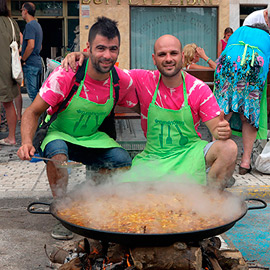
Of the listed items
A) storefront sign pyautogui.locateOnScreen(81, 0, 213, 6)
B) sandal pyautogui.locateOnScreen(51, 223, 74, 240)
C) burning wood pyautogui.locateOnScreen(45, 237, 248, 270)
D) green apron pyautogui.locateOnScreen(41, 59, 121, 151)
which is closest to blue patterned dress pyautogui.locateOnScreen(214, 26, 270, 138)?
green apron pyautogui.locateOnScreen(41, 59, 121, 151)

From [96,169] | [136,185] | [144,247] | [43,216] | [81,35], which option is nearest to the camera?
[144,247]

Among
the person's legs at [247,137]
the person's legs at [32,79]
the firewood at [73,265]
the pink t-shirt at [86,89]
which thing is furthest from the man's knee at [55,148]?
the person's legs at [32,79]

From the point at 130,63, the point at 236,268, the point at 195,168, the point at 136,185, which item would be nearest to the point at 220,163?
the point at 195,168

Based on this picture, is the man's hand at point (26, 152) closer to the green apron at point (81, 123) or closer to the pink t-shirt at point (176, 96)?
the green apron at point (81, 123)

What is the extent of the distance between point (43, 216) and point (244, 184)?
223 centimetres

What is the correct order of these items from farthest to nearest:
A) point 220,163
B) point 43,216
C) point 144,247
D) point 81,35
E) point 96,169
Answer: point 81,35 → point 43,216 → point 96,169 → point 220,163 → point 144,247

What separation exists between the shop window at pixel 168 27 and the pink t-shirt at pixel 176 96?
10886 mm

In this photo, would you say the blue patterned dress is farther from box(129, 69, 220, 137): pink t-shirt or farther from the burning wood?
the burning wood

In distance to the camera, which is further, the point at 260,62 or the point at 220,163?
the point at 260,62

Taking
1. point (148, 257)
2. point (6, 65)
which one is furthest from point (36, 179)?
point (148, 257)

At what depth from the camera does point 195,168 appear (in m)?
3.60

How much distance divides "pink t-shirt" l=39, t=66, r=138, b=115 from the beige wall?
34.7 ft

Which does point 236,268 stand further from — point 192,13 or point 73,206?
point 192,13

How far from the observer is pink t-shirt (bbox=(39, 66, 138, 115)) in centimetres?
360
